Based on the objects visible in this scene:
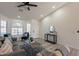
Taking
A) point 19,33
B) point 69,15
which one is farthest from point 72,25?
point 19,33

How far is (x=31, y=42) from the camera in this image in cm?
309

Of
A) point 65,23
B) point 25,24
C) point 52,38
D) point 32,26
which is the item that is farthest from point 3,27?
point 65,23

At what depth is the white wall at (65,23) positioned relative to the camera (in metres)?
3.09

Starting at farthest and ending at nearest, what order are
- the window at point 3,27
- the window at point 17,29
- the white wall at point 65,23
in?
the white wall at point 65,23 → the window at point 17,29 → the window at point 3,27

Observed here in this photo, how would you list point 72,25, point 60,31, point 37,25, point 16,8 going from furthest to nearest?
point 72,25 < point 60,31 < point 37,25 < point 16,8

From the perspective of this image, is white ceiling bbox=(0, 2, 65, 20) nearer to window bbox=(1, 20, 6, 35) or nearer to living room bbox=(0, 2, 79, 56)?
living room bbox=(0, 2, 79, 56)

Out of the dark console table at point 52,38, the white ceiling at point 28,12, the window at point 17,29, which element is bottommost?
the dark console table at point 52,38

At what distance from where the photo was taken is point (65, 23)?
3490 millimetres

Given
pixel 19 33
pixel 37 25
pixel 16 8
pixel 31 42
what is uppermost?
pixel 16 8

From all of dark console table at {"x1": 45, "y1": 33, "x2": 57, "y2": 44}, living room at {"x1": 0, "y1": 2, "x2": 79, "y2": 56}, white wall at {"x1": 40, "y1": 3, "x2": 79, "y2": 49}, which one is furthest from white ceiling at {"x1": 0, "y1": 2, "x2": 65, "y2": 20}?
dark console table at {"x1": 45, "y1": 33, "x2": 57, "y2": 44}

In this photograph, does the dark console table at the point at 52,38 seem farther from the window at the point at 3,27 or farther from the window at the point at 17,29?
the window at the point at 3,27

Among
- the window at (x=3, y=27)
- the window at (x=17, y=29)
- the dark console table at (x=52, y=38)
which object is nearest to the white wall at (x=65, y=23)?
the dark console table at (x=52, y=38)

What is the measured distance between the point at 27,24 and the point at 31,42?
52cm

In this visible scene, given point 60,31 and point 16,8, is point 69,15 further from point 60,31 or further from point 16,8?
point 16,8
